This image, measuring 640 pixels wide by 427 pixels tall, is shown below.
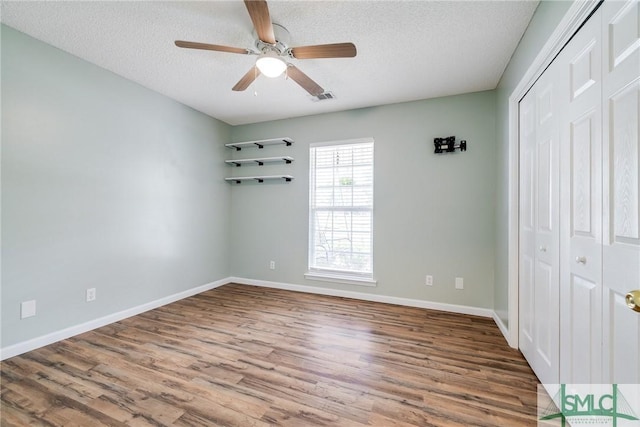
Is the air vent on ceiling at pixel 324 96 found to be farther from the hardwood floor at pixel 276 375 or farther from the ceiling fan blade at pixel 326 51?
the hardwood floor at pixel 276 375

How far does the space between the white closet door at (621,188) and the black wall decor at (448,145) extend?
1935 millimetres

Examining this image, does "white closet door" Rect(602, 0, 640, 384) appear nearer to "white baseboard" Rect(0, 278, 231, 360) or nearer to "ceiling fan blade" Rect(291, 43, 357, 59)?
"ceiling fan blade" Rect(291, 43, 357, 59)

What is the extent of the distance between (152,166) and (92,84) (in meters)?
0.94

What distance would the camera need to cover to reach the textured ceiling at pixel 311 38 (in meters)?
1.81

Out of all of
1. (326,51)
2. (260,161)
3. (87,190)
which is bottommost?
(87,190)

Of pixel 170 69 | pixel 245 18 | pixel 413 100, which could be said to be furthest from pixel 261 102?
pixel 413 100

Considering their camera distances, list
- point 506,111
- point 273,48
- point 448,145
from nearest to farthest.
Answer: point 273,48, point 506,111, point 448,145

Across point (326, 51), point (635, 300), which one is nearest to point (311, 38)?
point (326, 51)

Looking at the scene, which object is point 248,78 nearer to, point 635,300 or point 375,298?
point 635,300

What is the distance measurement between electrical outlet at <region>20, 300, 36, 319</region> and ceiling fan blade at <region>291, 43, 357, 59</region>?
9.63 feet

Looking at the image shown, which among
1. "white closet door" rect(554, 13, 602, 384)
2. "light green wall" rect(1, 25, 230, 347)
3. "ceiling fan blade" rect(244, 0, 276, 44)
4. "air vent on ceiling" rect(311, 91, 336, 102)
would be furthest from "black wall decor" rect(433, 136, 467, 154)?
"light green wall" rect(1, 25, 230, 347)

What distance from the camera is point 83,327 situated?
2490mm

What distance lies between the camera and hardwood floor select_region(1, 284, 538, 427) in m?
1.48

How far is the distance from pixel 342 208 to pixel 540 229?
2.24m
